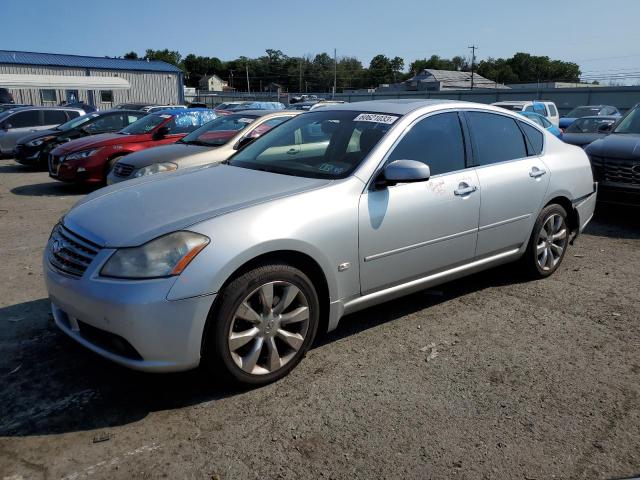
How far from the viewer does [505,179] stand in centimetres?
434

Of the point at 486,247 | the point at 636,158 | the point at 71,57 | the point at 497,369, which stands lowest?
the point at 497,369

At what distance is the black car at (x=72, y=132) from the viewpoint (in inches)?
494

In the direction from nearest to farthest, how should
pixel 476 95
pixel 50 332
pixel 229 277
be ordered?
1. pixel 229 277
2. pixel 50 332
3. pixel 476 95

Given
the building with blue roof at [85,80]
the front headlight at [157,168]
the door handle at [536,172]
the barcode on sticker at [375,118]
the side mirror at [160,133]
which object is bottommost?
the front headlight at [157,168]

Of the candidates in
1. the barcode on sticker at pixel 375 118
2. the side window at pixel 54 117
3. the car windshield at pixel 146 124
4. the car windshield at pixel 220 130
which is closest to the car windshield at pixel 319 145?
the barcode on sticker at pixel 375 118

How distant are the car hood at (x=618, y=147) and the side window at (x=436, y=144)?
419cm

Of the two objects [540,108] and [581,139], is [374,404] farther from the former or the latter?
[540,108]

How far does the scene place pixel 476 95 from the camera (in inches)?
1508

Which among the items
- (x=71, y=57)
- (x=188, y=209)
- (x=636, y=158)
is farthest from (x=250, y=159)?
(x=71, y=57)

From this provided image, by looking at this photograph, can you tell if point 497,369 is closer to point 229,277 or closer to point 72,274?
point 229,277

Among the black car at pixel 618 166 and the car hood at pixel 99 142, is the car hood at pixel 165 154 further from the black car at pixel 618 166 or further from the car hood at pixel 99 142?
the black car at pixel 618 166

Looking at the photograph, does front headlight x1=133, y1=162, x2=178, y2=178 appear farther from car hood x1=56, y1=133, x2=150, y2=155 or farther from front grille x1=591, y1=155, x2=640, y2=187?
front grille x1=591, y1=155, x2=640, y2=187

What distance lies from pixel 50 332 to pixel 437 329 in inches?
113

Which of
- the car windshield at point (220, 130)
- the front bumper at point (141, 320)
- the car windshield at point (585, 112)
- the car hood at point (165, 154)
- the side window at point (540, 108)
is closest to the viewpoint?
the front bumper at point (141, 320)
